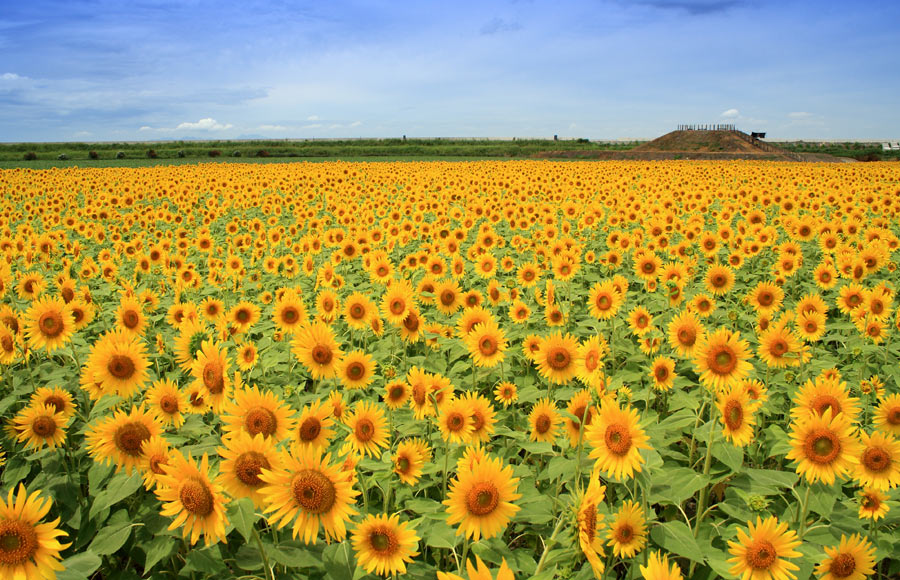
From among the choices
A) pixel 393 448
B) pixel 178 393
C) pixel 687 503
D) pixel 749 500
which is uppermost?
pixel 178 393

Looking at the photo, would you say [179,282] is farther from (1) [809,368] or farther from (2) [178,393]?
(1) [809,368]

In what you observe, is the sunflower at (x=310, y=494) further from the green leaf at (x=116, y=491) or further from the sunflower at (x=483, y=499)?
the green leaf at (x=116, y=491)

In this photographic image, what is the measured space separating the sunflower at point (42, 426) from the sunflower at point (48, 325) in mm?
879

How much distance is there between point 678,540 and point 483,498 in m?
1.00

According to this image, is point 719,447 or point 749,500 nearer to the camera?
point 749,500

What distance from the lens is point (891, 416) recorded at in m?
2.89

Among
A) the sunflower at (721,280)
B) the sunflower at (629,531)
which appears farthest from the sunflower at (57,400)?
the sunflower at (721,280)

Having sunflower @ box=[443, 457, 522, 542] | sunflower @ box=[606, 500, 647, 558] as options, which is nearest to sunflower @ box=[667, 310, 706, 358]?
sunflower @ box=[606, 500, 647, 558]

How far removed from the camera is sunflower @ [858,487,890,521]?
2.45 metres

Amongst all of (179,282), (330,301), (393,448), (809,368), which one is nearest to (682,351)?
(809,368)

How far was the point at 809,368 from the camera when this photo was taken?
4.28 m

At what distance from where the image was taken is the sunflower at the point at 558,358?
3.65 meters

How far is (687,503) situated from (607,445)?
80.9 inches

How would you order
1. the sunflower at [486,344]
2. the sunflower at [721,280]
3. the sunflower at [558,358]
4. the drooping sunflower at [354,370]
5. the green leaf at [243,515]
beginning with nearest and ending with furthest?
the green leaf at [243,515]
the drooping sunflower at [354,370]
the sunflower at [558,358]
the sunflower at [486,344]
the sunflower at [721,280]
